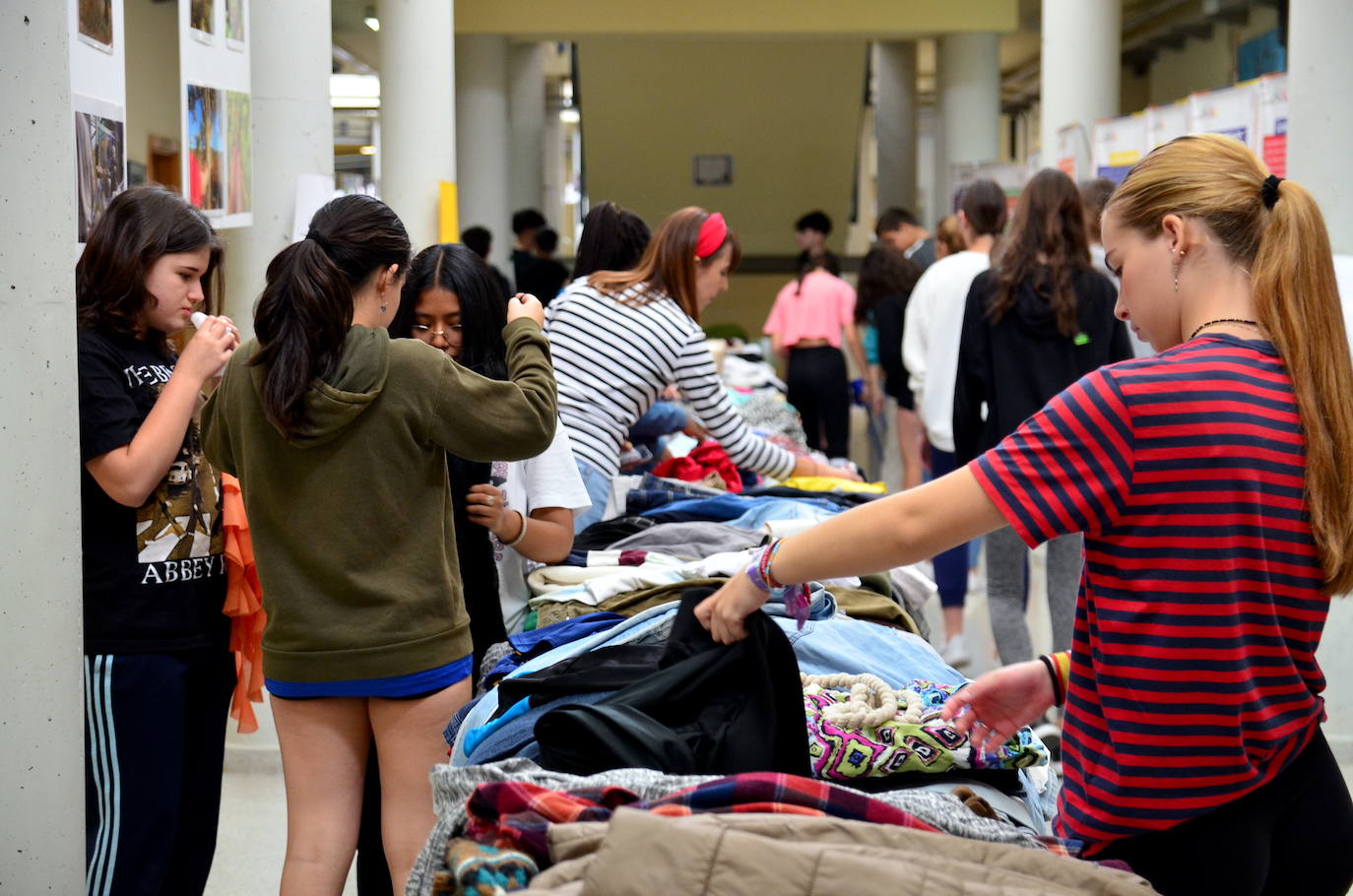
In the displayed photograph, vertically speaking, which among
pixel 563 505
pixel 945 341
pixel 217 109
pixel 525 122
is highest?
pixel 525 122

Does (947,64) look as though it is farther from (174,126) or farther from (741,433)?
(741,433)

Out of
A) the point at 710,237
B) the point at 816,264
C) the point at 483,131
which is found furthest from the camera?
the point at 483,131

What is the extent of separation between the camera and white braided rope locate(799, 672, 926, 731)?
1.99m

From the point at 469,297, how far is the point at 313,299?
0.57 metres

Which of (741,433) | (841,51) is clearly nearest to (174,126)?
(841,51)

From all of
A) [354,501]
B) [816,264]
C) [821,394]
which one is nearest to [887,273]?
[821,394]

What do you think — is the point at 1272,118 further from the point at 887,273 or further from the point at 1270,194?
the point at 1270,194

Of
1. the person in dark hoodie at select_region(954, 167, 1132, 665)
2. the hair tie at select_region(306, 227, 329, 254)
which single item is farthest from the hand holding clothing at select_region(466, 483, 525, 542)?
the person in dark hoodie at select_region(954, 167, 1132, 665)

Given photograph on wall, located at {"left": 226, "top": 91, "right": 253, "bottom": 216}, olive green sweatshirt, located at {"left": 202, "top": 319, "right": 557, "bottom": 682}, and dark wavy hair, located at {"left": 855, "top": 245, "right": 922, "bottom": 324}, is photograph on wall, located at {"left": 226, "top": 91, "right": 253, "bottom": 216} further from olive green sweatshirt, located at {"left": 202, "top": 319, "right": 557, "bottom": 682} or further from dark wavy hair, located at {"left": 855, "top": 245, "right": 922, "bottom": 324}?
dark wavy hair, located at {"left": 855, "top": 245, "right": 922, "bottom": 324}

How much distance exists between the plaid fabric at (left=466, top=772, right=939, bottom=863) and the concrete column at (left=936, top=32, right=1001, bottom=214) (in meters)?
11.6

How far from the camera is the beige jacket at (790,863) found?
4.31 ft

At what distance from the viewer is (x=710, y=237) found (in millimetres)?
3678

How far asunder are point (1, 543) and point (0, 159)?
0.54 m

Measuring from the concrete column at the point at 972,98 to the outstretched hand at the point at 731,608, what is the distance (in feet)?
37.4
